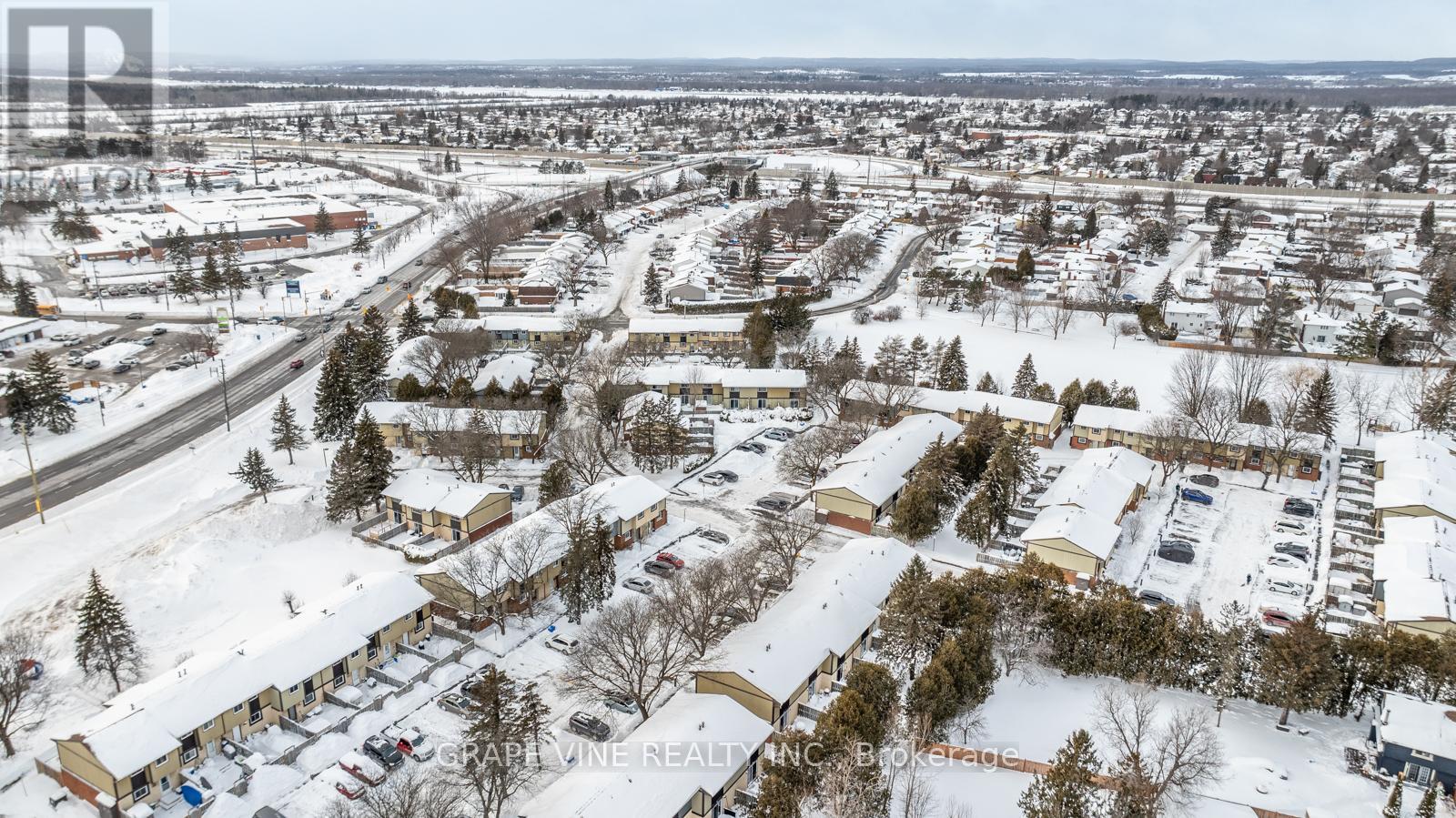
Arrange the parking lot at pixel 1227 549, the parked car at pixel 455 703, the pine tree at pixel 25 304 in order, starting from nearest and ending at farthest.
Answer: the parked car at pixel 455 703 → the parking lot at pixel 1227 549 → the pine tree at pixel 25 304

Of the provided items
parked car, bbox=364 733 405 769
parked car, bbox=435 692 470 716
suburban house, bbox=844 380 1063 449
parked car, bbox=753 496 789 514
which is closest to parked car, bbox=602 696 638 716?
parked car, bbox=435 692 470 716

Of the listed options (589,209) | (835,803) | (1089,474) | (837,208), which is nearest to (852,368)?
(1089,474)

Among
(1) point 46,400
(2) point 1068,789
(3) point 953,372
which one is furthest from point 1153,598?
(1) point 46,400

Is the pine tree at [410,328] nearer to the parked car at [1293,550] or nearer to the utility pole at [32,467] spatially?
the utility pole at [32,467]

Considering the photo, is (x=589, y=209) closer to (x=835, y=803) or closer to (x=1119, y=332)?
(x=1119, y=332)

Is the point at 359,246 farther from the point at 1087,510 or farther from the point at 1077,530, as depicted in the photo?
the point at 1077,530

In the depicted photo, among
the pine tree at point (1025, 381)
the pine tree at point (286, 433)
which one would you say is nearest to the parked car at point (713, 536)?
the pine tree at point (286, 433)
